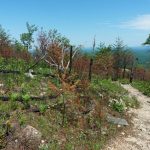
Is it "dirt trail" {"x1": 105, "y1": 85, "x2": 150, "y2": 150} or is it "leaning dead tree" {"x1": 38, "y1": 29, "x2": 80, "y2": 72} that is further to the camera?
"leaning dead tree" {"x1": 38, "y1": 29, "x2": 80, "y2": 72}

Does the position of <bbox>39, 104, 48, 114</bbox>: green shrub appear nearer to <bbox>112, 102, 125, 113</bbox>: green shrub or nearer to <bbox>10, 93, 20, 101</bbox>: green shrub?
<bbox>10, 93, 20, 101</bbox>: green shrub

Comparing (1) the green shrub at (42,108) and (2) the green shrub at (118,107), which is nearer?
(1) the green shrub at (42,108)

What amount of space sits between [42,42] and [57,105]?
21.4m

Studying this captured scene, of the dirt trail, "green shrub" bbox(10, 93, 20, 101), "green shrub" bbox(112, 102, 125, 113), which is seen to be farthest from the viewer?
"green shrub" bbox(112, 102, 125, 113)

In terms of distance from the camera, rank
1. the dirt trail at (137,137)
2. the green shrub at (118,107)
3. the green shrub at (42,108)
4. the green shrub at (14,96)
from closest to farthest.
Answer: the dirt trail at (137,137), the green shrub at (42,108), the green shrub at (14,96), the green shrub at (118,107)

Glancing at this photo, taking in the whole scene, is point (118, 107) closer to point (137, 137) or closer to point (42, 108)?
point (137, 137)

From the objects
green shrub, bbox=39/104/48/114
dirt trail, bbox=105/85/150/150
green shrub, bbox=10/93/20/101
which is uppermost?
green shrub, bbox=10/93/20/101

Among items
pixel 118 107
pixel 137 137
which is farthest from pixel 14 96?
pixel 118 107

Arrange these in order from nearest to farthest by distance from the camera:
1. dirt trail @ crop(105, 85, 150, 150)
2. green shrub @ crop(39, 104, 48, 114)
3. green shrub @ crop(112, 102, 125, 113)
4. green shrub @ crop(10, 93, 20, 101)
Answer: dirt trail @ crop(105, 85, 150, 150)
green shrub @ crop(39, 104, 48, 114)
green shrub @ crop(10, 93, 20, 101)
green shrub @ crop(112, 102, 125, 113)

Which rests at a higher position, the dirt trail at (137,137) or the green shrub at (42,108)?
the green shrub at (42,108)

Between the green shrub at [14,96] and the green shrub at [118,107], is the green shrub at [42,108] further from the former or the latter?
the green shrub at [118,107]

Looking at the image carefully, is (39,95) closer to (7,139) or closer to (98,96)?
(98,96)

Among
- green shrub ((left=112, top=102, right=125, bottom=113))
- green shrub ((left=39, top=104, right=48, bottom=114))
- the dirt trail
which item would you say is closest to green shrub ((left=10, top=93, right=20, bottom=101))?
green shrub ((left=39, top=104, right=48, bottom=114))

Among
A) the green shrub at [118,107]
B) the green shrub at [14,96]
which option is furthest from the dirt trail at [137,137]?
the green shrub at [14,96]
